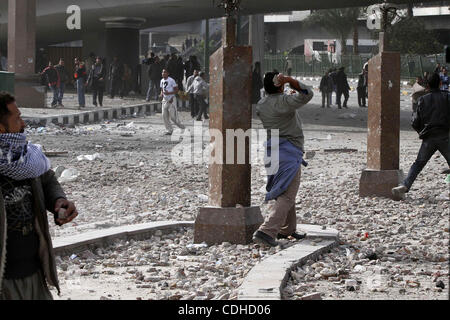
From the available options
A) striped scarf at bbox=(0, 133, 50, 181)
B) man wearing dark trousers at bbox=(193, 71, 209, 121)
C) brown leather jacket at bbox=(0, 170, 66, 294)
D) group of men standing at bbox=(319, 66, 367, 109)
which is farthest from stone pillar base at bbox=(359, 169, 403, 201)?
group of men standing at bbox=(319, 66, 367, 109)

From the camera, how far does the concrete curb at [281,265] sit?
6.56 m

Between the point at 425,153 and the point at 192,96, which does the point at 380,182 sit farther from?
the point at 192,96

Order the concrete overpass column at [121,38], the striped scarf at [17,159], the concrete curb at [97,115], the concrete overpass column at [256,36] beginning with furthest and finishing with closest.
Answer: the concrete overpass column at [256,36] → the concrete overpass column at [121,38] → the concrete curb at [97,115] → the striped scarf at [17,159]

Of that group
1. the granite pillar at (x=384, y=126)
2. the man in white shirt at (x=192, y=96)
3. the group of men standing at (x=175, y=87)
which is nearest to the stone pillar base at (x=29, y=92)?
the group of men standing at (x=175, y=87)

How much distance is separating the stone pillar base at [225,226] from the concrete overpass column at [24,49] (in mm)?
21233

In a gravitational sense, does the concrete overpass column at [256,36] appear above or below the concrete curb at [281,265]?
above

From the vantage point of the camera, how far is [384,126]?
1198 centimetres

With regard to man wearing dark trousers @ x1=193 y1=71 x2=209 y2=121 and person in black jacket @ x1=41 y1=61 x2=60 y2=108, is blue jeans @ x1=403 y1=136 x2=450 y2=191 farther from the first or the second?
person in black jacket @ x1=41 y1=61 x2=60 y2=108

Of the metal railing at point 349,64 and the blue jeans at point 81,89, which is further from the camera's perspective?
Result: the metal railing at point 349,64

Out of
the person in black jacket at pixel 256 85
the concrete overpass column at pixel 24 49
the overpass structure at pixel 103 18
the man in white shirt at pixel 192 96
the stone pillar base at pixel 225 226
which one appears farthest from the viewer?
the person in black jacket at pixel 256 85

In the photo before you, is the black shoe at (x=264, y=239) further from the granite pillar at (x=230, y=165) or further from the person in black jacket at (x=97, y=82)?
the person in black jacket at (x=97, y=82)

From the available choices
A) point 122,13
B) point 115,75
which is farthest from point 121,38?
point 115,75

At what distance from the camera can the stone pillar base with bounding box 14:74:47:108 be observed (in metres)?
29.5

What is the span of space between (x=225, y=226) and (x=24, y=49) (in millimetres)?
22267
